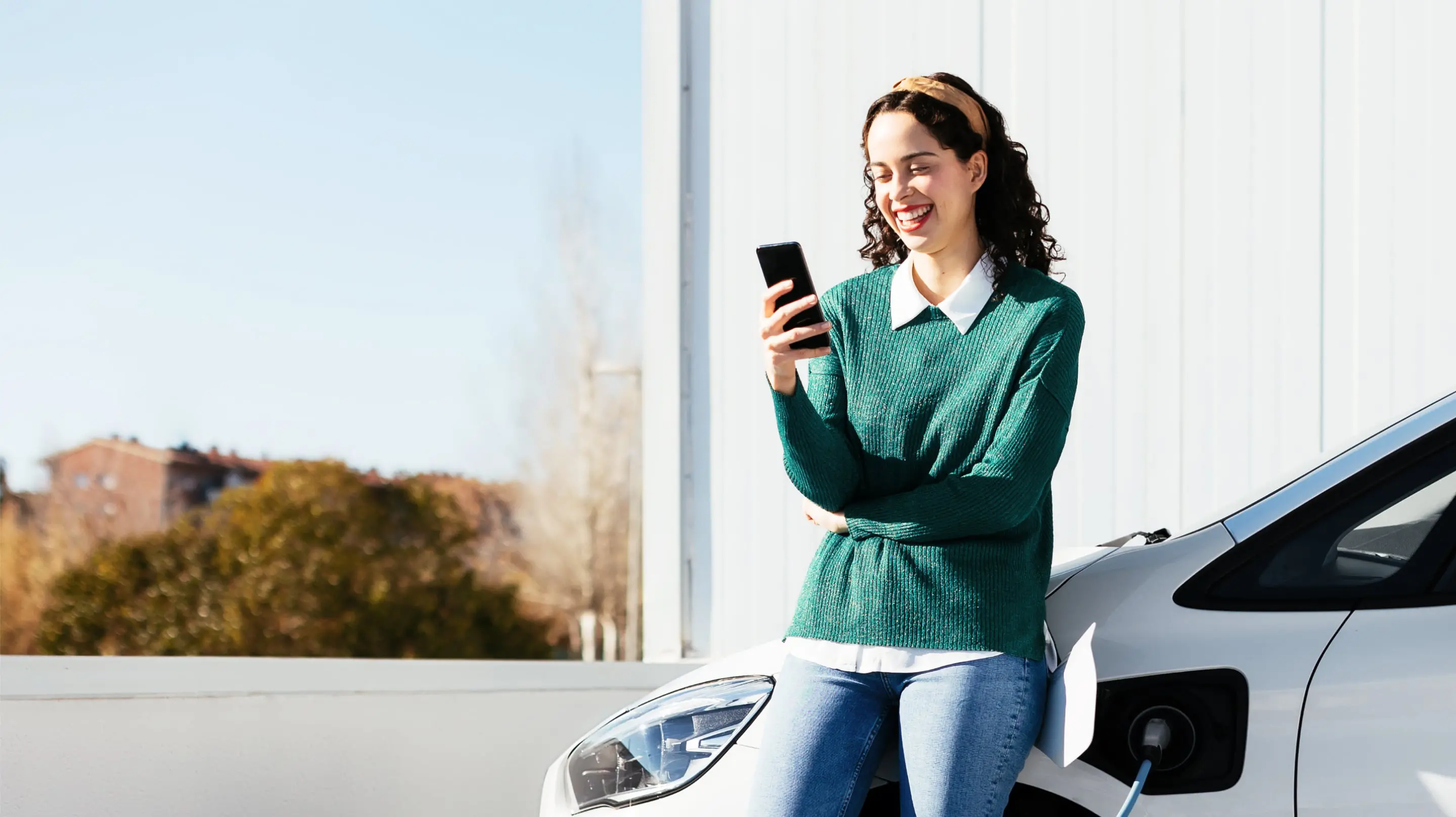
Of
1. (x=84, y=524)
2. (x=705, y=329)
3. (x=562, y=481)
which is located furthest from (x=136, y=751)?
(x=562, y=481)

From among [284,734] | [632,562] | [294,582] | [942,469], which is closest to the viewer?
[942,469]

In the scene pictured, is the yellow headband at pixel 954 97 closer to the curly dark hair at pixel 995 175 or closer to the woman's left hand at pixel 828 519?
the curly dark hair at pixel 995 175

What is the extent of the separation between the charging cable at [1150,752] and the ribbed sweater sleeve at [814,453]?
0.52 meters

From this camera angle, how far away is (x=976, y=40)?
4.80 m

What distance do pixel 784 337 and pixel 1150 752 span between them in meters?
0.75

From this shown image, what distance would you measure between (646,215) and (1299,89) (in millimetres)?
2803

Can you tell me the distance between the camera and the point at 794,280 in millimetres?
1684

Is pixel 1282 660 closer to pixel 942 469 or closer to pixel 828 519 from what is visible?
pixel 942 469

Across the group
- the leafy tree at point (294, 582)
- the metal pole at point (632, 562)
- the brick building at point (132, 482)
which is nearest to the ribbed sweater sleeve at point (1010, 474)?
the leafy tree at point (294, 582)

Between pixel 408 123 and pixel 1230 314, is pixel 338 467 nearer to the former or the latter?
pixel 408 123

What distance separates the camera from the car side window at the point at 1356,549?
5.28 ft

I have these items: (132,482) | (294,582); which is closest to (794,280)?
(294,582)

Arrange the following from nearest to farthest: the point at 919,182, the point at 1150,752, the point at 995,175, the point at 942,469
Result: 1. the point at 1150,752
2. the point at 942,469
3. the point at 919,182
4. the point at 995,175

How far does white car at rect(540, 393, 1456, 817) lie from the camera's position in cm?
152
